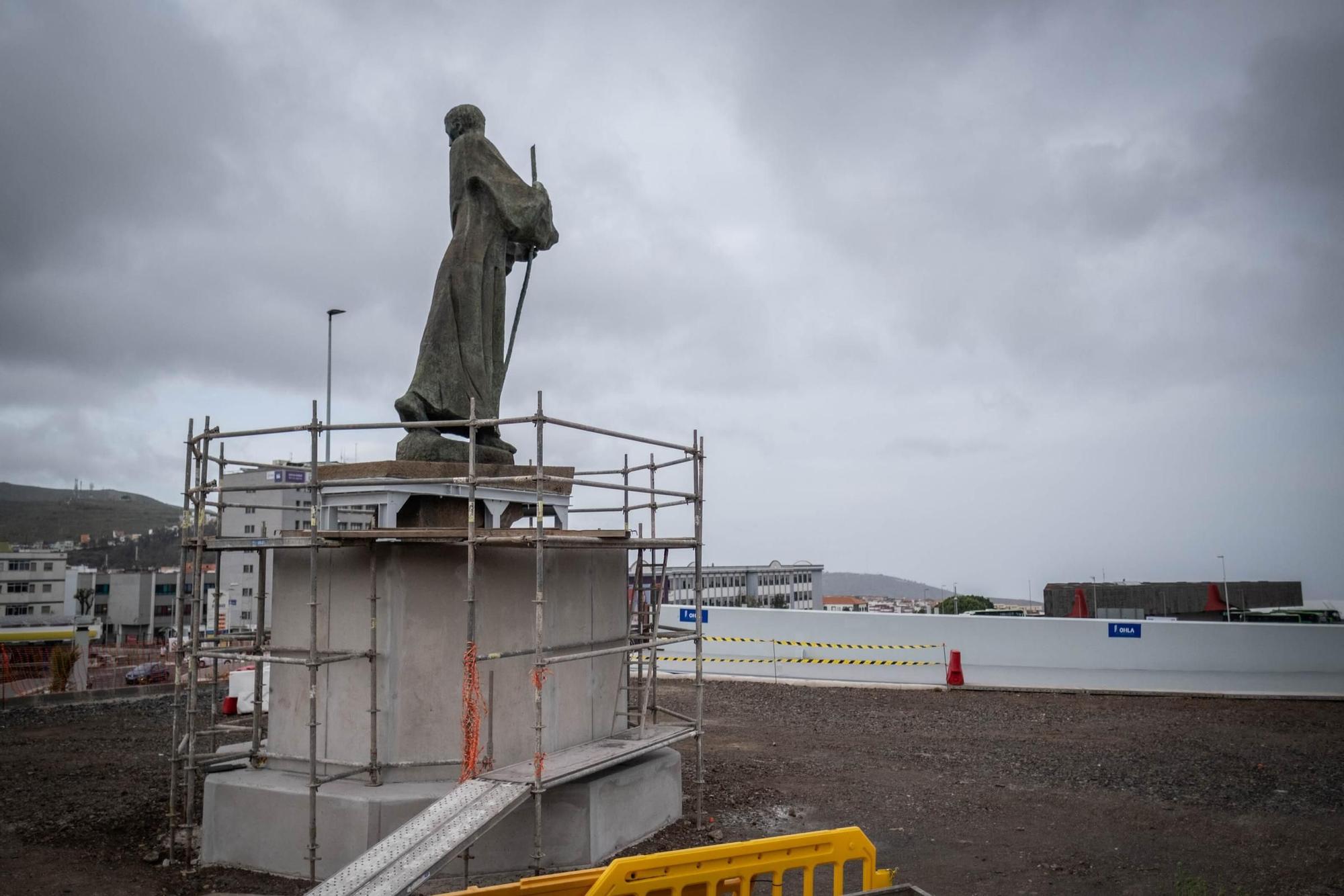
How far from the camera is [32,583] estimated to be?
7731 cm

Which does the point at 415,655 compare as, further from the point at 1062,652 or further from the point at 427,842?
the point at 1062,652

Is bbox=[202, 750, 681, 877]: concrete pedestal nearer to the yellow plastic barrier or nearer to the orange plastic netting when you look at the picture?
the orange plastic netting

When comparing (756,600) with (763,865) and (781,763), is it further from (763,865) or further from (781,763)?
(763,865)

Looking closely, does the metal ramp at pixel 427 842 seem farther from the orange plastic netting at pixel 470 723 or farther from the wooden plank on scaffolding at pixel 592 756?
the orange plastic netting at pixel 470 723

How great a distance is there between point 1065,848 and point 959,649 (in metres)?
11.6

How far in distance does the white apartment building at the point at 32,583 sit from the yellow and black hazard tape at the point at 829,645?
2889 inches

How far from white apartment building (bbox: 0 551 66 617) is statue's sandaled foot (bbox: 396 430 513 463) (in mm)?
80827

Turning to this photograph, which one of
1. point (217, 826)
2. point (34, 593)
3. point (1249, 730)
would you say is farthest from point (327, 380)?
point (34, 593)

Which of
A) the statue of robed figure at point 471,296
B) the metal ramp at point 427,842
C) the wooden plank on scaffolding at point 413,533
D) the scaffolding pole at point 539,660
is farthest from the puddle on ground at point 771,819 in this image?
the statue of robed figure at point 471,296

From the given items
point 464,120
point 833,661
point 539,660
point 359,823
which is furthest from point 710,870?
point 833,661

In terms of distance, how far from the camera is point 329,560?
959 cm

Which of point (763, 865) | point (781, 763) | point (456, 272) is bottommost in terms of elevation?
point (781, 763)

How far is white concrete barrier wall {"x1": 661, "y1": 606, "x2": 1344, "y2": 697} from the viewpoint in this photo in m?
19.2

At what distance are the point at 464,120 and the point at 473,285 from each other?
2073mm
